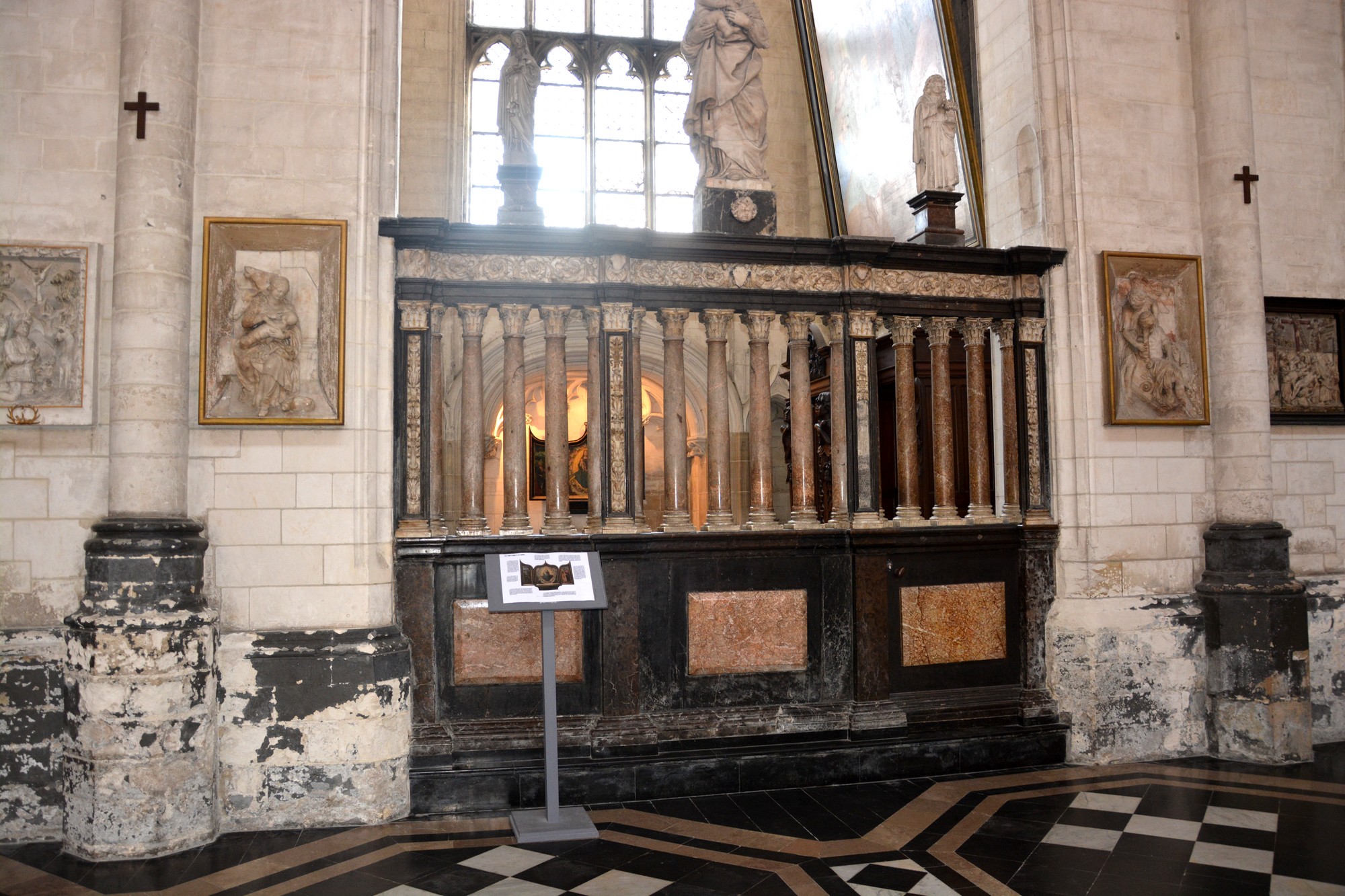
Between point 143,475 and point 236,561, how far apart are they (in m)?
0.59

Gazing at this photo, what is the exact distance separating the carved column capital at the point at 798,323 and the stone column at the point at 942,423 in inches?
30.5

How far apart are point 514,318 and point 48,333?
2.21 m

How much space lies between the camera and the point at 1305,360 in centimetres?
625

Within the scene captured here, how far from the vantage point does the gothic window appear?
35.4 ft

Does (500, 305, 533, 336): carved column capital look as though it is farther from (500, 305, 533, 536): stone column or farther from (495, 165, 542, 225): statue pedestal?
(495, 165, 542, 225): statue pedestal

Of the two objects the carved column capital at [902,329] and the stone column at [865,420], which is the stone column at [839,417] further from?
the carved column capital at [902,329]

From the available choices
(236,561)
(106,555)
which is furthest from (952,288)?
(106,555)

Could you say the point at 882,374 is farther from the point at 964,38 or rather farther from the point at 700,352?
the point at 700,352

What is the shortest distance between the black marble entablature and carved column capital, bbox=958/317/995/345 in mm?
283

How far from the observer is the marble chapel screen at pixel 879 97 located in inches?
295

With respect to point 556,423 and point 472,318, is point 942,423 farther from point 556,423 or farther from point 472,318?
point 472,318

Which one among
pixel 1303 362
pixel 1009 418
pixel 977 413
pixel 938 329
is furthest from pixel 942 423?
pixel 1303 362

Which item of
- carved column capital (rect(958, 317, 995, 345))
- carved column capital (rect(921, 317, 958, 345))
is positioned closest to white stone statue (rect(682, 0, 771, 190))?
carved column capital (rect(921, 317, 958, 345))

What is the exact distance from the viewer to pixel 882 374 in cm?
739
